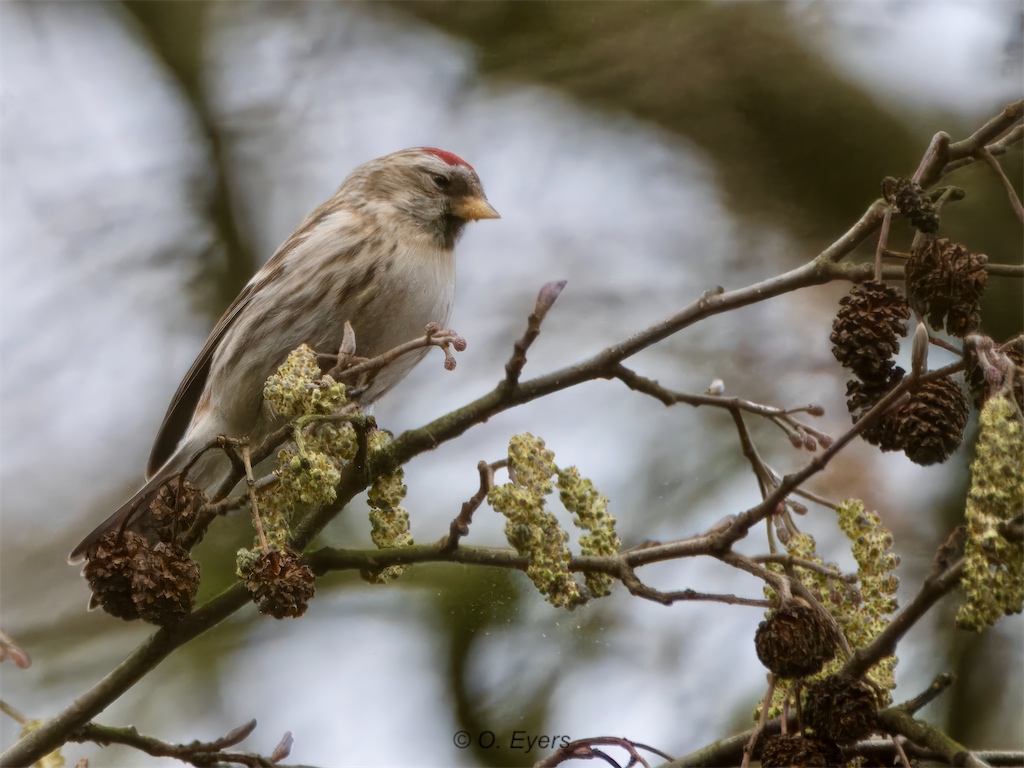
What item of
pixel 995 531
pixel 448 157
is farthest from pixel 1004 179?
pixel 448 157

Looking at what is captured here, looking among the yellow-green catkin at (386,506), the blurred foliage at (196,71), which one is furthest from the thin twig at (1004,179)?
the blurred foliage at (196,71)

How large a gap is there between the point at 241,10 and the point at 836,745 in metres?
1.75

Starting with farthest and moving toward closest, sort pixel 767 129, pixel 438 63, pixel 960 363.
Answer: pixel 438 63, pixel 767 129, pixel 960 363

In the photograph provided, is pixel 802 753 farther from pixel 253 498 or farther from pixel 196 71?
pixel 196 71

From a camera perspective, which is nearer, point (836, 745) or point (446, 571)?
point (836, 745)

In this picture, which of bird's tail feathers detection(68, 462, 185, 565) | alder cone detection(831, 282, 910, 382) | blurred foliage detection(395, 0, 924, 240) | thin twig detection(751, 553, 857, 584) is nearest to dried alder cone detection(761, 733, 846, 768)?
thin twig detection(751, 553, 857, 584)

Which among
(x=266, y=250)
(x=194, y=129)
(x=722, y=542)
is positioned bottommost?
(x=722, y=542)

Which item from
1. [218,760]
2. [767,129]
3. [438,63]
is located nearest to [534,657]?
[218,760]

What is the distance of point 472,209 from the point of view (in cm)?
152

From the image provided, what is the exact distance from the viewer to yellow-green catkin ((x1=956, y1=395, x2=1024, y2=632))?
59 cm

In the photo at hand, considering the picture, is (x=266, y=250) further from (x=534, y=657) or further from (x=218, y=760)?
(x=218, y=760)

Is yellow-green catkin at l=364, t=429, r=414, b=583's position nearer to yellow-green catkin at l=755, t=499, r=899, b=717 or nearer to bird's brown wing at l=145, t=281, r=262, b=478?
yellow-green catkin at l=755, t=499, r=899, b=717

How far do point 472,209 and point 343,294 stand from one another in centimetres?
26

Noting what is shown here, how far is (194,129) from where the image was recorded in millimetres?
1899
